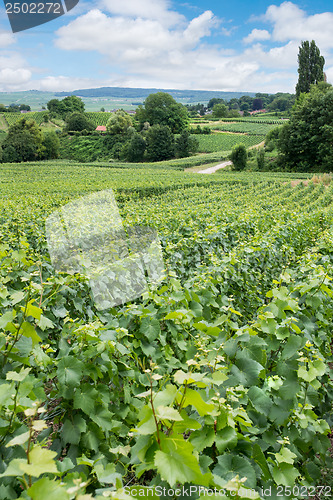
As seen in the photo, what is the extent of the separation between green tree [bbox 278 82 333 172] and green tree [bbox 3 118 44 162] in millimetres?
44136

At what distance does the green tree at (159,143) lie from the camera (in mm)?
64312

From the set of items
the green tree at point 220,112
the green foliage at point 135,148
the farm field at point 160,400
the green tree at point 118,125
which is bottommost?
the farm field at point 160,400

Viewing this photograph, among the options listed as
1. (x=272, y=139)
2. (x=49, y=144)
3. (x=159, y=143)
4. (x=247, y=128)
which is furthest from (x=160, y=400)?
(x=247, y=128)

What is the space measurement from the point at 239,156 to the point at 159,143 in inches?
945


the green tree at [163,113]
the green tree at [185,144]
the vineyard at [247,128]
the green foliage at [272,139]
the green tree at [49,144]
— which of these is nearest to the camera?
Answer: the green foliage at [272,139]

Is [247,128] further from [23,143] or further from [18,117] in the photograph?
[18,117]

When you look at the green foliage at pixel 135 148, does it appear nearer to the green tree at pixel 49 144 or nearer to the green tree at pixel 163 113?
the green tree at pixel 49 144

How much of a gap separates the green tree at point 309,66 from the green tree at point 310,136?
41.1 feet

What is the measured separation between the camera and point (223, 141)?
76.5 meters

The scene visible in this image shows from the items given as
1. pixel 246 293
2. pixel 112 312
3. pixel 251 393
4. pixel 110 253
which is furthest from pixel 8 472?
pixel 246 293

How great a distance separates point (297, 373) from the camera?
195cm

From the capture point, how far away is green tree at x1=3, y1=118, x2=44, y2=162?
57.3 metres

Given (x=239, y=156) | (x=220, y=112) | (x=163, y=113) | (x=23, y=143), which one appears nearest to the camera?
(x=239, y=156)

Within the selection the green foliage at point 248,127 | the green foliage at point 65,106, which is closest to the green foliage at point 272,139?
the green foliage at point 248,127
